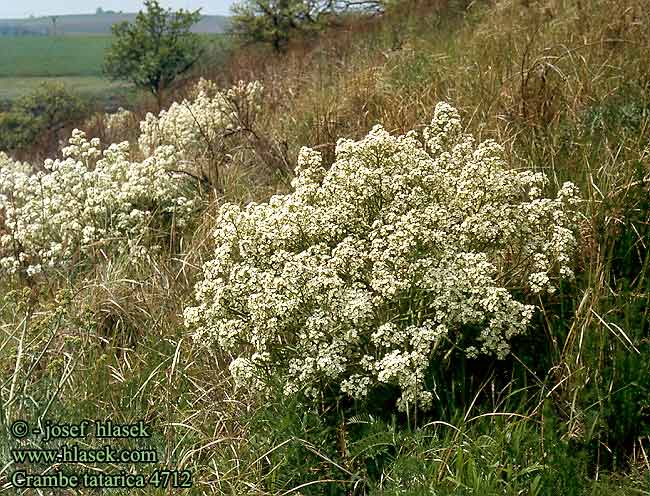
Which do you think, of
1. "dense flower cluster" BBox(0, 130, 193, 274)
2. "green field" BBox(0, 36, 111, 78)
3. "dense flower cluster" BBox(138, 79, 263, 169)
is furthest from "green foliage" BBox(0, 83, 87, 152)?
"green field" BBox(0, 36, 111, 78)

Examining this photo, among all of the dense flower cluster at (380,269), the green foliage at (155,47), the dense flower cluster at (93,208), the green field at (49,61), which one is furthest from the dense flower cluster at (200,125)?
the green field at (49,61)

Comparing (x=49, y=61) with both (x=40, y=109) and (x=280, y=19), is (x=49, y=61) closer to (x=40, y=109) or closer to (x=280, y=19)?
(x=40, y=109)

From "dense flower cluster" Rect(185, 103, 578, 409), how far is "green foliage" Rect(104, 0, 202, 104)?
2335 centimetres

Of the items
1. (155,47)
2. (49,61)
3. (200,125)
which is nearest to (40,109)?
(155,47)

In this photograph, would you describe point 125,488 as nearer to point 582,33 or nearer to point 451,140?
point 451,140

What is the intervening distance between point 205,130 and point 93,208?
3360 mm

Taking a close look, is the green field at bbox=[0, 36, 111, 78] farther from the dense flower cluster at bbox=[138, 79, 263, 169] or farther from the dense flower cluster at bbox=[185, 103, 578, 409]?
the dense flower cluster at bbox=[185, 103, 578, 409]

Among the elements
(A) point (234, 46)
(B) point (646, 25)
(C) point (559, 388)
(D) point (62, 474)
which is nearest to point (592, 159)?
(C) point (559, 388)

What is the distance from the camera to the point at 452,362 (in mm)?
3383

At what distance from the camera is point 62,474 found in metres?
3.33

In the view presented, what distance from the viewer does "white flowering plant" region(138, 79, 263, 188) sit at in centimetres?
703

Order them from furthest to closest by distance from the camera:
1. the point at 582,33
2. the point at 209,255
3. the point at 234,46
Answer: the point at 234,46 → the point at 582,33 → the point at 209,255

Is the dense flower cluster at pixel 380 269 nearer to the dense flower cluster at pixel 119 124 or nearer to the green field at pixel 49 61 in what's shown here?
the dense flower cluster at pixel 119 124

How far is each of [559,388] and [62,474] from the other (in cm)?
217
